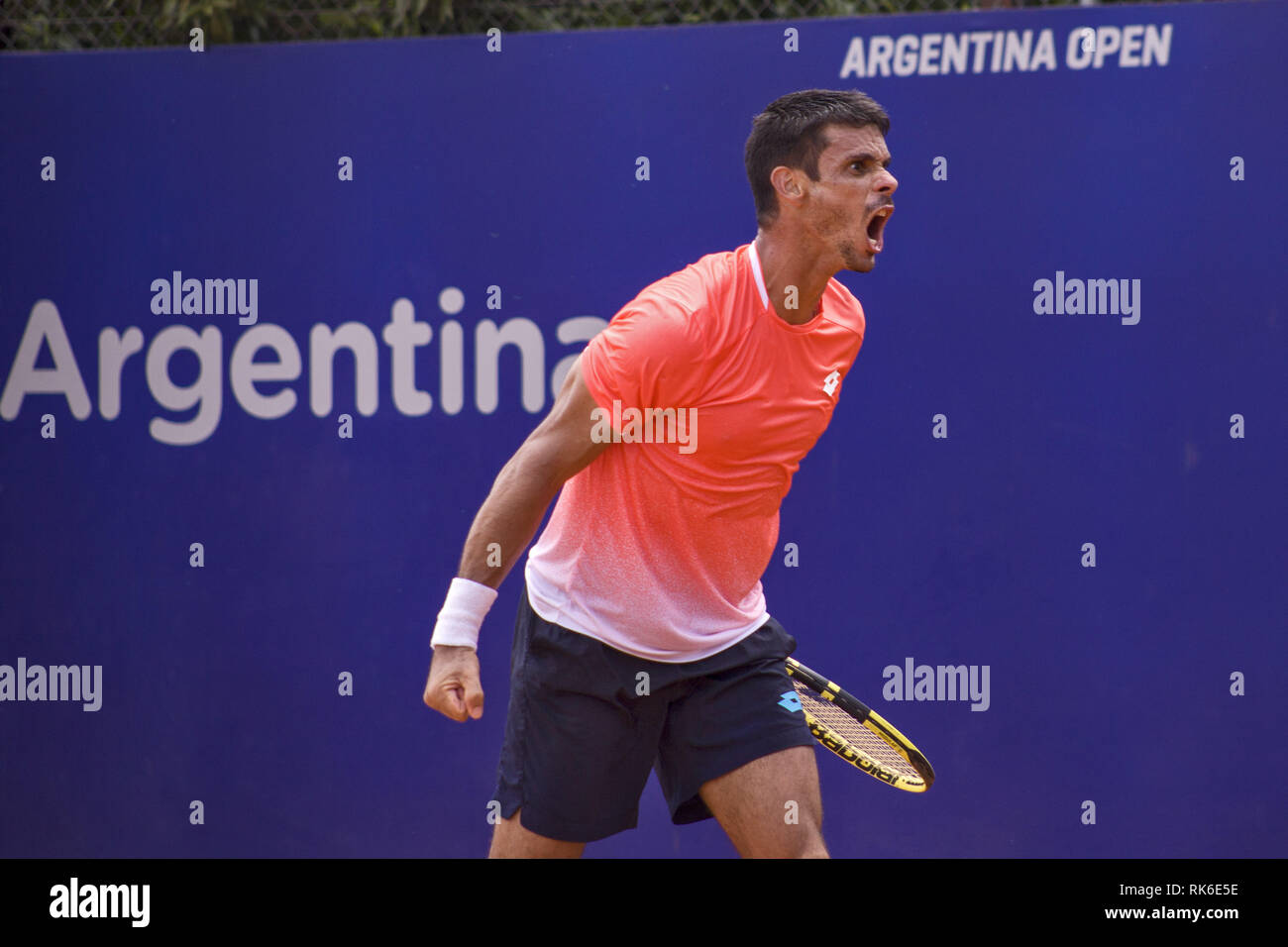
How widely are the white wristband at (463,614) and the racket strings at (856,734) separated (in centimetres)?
83

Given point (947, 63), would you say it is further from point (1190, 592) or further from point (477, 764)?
point (477, 764)

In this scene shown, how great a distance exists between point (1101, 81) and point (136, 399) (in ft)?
9.38

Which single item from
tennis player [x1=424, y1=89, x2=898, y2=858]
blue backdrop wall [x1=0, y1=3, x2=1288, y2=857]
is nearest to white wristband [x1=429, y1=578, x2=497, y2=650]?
tennis player [x1=424, y1=89, x2=898, y2=858]

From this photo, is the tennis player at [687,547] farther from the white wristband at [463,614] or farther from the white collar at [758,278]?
the white wristband at [463,614]

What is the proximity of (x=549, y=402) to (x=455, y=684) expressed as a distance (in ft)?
4.89

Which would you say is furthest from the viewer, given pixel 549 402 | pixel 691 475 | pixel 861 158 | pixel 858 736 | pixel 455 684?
pixel 549 402

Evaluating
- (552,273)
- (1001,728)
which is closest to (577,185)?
(552,273)

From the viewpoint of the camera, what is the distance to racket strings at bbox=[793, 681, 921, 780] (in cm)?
291

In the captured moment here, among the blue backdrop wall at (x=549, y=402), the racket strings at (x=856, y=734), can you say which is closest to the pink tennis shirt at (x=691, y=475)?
the racket strings at (x=856, y=734)

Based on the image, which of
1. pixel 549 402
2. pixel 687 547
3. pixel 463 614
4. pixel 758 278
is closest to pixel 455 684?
pixel 463 614

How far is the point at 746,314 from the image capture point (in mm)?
2633

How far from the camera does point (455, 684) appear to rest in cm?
237

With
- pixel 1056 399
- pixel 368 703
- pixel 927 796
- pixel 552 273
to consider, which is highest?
pixel 552 273

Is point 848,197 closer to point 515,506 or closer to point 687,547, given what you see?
point 687,547
